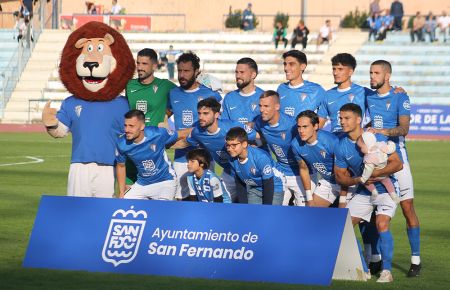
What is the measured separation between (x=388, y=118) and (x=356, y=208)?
1.35 m

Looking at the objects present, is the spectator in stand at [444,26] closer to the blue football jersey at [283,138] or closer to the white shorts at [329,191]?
the blue football jersey at [283,138]

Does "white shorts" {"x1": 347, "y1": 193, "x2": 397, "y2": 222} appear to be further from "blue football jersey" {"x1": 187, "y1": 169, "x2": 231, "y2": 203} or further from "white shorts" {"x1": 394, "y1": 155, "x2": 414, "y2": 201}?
"blue football jersey" {"x1": 187, "y1": 169, "x2": 231, "y2": 203}

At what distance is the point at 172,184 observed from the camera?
13172 mm

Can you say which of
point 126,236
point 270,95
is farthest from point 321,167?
point 126,236

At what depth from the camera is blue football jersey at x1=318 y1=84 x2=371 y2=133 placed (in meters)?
13.1

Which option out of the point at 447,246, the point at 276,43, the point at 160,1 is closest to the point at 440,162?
the point at 447,246

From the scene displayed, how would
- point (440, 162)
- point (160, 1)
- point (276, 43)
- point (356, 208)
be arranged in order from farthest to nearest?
point (160, 1) < point (276, 43) < point (440, 162) < point (356, 208)

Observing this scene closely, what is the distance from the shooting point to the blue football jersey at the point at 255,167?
41.1ft

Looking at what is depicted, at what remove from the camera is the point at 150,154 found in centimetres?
1276

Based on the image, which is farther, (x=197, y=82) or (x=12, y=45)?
(x=12, y=45)

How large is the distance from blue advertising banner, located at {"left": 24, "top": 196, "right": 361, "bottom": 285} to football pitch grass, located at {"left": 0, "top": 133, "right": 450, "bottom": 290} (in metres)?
0.14

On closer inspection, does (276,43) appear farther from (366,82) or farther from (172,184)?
(172,184)

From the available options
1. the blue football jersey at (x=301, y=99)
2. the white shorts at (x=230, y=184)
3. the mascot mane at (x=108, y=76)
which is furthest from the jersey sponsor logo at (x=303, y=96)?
the mascot mane at (x=108, y=76)

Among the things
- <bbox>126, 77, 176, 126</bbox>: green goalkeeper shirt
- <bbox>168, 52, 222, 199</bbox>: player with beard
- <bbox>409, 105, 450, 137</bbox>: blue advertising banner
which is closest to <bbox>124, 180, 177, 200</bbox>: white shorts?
<bbox>168, 52, 222, 199</bbox>: player with beard
